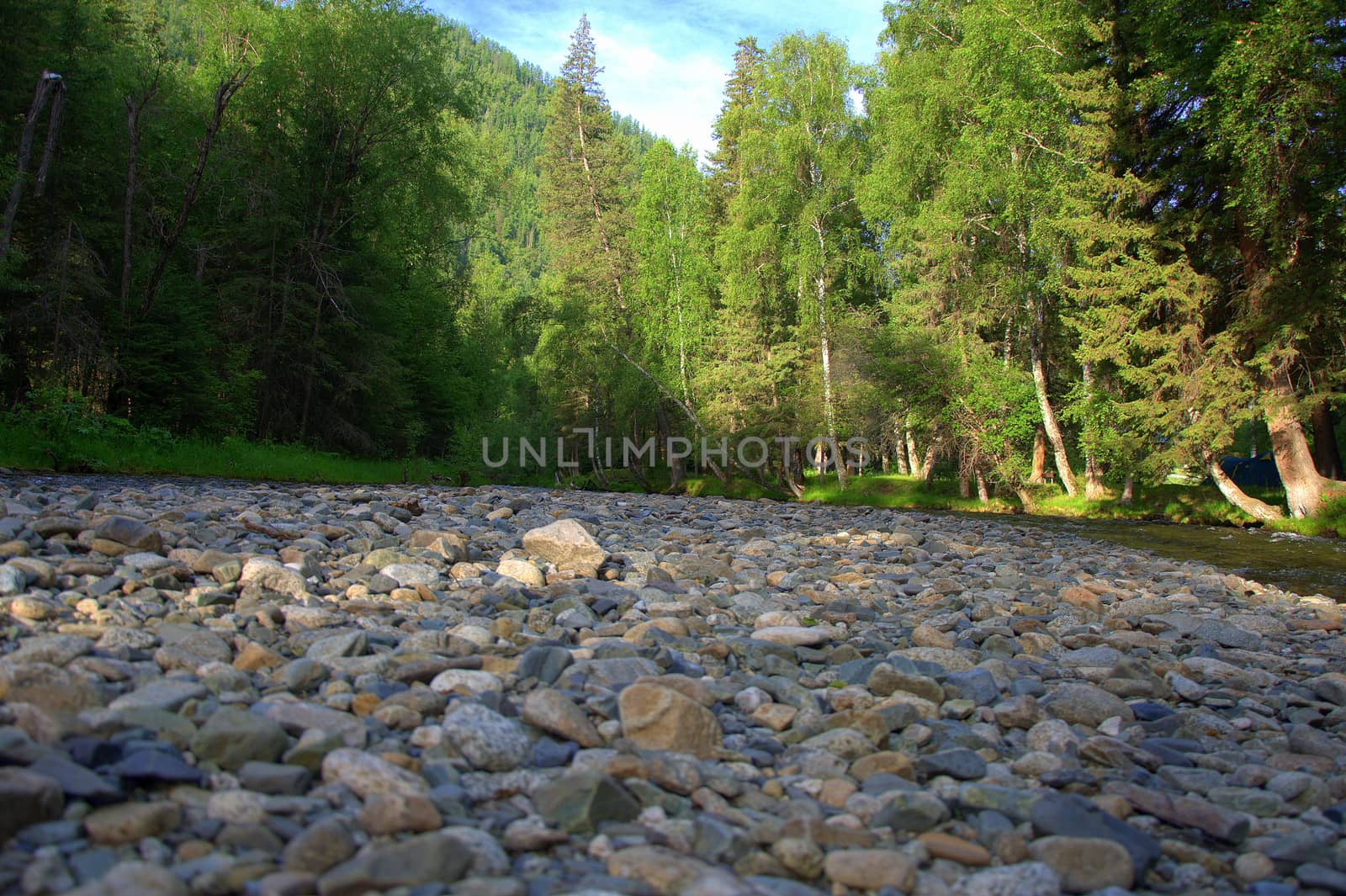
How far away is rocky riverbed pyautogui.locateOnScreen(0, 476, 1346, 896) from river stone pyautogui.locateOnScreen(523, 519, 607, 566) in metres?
0.15

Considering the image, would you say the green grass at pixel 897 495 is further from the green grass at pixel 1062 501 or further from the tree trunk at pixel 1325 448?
the tree trunk at pixel 1325 448

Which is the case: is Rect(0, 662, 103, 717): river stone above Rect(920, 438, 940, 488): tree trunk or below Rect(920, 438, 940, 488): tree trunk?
below

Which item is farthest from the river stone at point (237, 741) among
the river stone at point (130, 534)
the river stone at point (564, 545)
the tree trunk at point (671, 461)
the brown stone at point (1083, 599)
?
the tree trunk at point (671, 461)

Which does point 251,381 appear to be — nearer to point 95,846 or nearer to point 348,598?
point 348,598

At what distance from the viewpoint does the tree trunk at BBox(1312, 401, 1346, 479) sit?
16484mm

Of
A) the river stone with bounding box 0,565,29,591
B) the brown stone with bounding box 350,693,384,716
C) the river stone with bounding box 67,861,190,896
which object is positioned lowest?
the river stone with bounding box 67,861,190,896

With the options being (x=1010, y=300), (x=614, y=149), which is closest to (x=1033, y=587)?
(x=1010, y=300)

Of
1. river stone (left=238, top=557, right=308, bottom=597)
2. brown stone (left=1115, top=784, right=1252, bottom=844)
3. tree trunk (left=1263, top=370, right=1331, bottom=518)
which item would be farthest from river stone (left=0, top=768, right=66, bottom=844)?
tree trunk (left=1263, top=370, right=1331, bottom=518)

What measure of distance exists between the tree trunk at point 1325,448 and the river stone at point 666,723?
1850 cm

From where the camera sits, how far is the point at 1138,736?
3.62m

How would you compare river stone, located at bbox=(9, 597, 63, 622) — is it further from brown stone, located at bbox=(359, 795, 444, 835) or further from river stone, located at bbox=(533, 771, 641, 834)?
river stone, located at bbox=(533, 771, 641, 834)

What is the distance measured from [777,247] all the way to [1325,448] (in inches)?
666

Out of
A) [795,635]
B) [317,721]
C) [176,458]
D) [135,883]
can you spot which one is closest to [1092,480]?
[795,635]

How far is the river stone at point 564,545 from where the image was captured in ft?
21.0
